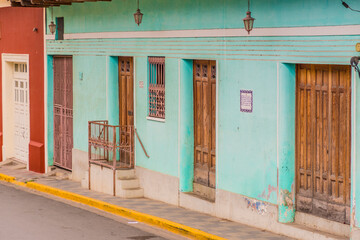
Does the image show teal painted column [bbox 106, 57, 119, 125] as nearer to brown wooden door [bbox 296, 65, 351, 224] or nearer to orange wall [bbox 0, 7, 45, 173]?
orange wall [bbox 0, 7, 45, 173]

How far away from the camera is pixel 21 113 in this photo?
22078 millimetres

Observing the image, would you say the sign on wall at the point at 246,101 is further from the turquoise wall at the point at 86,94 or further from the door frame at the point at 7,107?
the door frame at the point at 7,107

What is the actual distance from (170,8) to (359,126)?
557cm

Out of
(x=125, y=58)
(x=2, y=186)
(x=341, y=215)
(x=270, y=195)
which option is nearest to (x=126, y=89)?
(x=125, y=58)

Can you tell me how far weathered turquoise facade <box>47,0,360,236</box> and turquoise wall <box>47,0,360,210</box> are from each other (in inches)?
0.6

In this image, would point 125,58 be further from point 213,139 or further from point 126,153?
point 213,139

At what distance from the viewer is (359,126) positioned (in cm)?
1052

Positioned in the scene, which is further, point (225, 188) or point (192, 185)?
point (192, 185)

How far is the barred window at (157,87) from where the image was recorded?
50.8 ft

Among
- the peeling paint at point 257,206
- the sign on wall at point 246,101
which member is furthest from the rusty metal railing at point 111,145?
the peeling paint at point 257,206

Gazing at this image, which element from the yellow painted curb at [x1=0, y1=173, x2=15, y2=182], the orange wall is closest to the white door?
the orange wall

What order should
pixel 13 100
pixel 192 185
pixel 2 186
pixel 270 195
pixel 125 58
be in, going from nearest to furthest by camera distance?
pixel 270 195 < pixel 192 185 < pixel 125 58 < pixel 2 186 < pixel 13 100

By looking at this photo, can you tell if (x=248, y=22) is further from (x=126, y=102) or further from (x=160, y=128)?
(x=126, y=102)

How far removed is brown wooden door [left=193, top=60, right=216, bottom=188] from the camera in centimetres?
1423
